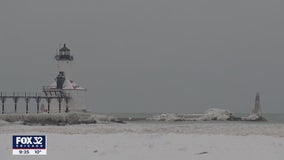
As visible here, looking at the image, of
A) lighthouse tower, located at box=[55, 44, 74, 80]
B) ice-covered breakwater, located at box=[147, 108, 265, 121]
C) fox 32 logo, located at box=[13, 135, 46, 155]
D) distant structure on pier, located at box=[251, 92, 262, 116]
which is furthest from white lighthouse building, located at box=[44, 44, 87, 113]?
fox 32 logo, located at box=[13, 135, 46, 155]

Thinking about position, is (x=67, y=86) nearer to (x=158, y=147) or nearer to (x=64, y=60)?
(x=64, y=60)

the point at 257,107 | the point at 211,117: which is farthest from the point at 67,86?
the point at 257,107

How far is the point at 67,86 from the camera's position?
3199 inches

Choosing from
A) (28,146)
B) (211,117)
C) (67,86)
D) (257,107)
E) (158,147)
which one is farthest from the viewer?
(257,107)

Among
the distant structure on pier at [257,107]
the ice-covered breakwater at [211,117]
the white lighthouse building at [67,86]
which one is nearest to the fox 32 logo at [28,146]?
the white lighthouse building at [67,86]

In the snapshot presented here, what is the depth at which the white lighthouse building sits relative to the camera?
3194 inches

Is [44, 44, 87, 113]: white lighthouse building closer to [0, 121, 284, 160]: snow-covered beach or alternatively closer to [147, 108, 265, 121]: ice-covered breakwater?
[147, 108, 265, 121]: ice-covered breakwater

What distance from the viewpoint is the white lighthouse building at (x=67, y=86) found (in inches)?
3194

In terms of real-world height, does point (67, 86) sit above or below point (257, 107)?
above

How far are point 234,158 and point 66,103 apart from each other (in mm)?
66181

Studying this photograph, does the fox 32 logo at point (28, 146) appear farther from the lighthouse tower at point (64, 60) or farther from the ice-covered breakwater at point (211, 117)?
the ice-covered breakwater at point (211, 117)

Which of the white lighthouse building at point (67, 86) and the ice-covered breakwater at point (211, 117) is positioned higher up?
the white lighthouse building at point (67, 86)

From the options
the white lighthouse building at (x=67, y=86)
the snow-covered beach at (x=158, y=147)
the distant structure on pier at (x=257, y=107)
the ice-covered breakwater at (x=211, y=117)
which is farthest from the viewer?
the distant structure on pier at (x=257, y=107)

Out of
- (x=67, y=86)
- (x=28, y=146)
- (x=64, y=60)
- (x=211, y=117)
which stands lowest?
(x=211, y=117)
